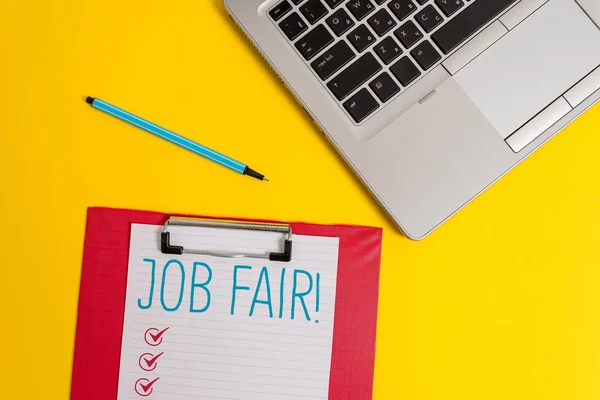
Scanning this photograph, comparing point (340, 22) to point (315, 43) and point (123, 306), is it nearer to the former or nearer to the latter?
point (315, 43)

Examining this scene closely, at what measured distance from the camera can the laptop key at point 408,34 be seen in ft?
1.93

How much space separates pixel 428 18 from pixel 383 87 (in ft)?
0.28

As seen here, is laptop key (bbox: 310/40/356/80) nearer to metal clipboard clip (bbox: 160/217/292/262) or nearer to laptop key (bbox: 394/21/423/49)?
laptop key (bbox: 394/21/423/49)

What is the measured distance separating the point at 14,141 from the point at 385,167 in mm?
408

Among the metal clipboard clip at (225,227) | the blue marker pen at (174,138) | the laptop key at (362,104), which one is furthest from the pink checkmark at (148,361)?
the laptop key at (362,104)

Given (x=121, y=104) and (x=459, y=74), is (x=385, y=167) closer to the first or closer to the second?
(x=459, y=74)

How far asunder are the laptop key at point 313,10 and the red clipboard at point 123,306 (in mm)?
212

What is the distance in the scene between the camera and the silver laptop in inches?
23.1

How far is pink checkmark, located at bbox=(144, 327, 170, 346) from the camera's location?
0.62 m

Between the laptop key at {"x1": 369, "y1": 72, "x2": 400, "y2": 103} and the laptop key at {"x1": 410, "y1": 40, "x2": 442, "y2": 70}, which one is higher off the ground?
the laptop key at {"x1": 410, "y1": 40, "x2": 442, "y2": 70}

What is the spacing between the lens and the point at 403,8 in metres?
0.59

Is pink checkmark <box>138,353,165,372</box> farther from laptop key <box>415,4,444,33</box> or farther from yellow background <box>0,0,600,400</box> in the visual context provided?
laptop key <box>415,4,444,33</box>

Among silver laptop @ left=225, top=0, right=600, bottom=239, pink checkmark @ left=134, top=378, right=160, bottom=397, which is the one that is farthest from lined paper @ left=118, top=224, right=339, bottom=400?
silver laptop @ left=225, top=0, right=600, bottom=239

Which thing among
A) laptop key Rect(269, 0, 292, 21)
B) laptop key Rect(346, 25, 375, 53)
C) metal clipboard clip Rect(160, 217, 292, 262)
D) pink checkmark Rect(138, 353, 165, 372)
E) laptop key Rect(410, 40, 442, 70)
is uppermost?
laptop key Rect(269, 0, 292, 21)
